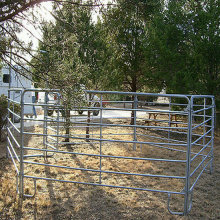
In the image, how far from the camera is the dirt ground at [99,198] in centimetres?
367

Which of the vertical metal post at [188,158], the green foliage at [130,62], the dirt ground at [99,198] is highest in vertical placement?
the green foliage at [130,62]

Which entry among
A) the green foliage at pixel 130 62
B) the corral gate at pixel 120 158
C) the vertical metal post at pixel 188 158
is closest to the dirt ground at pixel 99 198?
the corral gate at pixel 120 158

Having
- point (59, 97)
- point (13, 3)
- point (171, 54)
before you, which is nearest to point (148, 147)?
point (171, 54)

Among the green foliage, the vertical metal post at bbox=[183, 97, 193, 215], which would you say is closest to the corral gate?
the vertical metal post at bbox=[183, 97, 193, 215]

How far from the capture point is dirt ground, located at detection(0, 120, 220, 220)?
367 centimetres

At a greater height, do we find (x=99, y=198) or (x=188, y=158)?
(x=188, y=158)

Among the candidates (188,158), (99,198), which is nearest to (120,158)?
(99,198)

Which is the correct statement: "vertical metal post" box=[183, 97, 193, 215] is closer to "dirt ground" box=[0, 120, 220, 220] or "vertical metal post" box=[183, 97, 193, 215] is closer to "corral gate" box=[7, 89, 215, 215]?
"corral gate" box=[7, 89, 215, 215]

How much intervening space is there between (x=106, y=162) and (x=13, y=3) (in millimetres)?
4078

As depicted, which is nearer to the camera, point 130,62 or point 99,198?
point 99,198

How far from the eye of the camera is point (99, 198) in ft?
13.9

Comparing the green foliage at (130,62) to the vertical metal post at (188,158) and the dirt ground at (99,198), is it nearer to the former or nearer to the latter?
the dirt ground at (99,198)

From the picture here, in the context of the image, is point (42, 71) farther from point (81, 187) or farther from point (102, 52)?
point (102, 52)

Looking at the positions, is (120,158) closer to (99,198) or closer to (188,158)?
(99,198)
